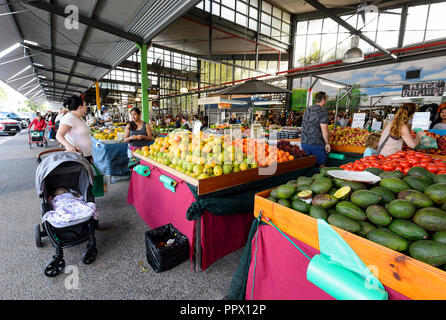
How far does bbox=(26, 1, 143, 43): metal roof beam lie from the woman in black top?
3.84 metres

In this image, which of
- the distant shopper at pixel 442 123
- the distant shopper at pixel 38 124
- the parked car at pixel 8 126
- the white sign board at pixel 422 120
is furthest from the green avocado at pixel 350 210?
the parked car at pixel 8 126

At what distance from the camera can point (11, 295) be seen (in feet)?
6.14

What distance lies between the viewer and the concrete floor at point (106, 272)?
1930 millimetres

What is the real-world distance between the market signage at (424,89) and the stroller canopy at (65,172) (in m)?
6.04

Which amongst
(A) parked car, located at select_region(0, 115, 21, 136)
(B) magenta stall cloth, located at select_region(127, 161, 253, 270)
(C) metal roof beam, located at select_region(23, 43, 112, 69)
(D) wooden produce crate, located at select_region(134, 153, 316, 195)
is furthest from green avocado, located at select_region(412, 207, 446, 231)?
(A) parked car, located at select_region(0, 115, 21, 136)

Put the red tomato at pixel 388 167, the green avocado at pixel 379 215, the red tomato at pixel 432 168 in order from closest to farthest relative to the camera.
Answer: the green avocado at pixel 379 215 → the red tomato at pixel 432 168 → the red tomato at pixel 388 167

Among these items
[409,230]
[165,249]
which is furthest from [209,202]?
[409,230]

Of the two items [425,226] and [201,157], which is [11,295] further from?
[425,226]

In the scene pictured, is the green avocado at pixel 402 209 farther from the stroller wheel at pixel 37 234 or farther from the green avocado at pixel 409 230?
the stroller wheel at pixel 37 234
